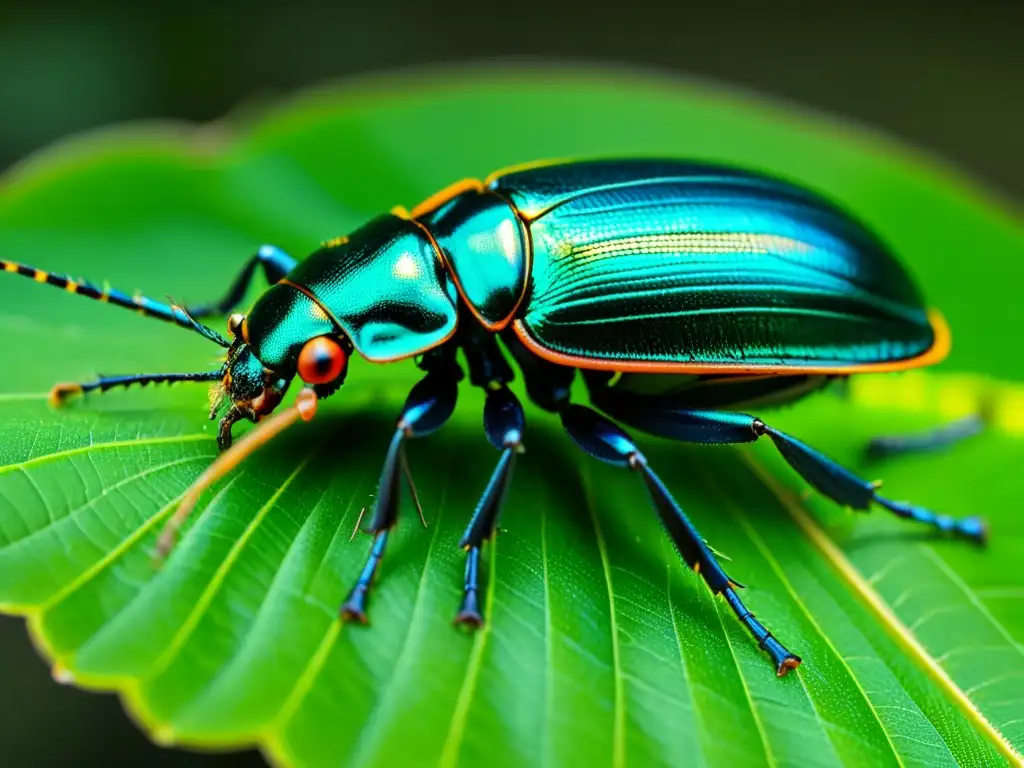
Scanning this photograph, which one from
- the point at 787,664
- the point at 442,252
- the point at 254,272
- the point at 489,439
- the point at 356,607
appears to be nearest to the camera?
the point at 356,607

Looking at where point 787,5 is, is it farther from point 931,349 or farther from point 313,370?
point 313,370

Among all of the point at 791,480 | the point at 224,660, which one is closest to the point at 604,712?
the point at 224,660

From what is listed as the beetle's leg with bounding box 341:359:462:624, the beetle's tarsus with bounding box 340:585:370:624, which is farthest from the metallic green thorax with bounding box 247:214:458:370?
the beetle's tarsus with bounding box 340:585:370:624

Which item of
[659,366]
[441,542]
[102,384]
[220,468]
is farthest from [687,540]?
[102,384]

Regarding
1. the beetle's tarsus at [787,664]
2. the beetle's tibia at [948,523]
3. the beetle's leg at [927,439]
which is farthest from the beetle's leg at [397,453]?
the beetle's leg at [927,439]

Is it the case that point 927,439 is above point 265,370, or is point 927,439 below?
above

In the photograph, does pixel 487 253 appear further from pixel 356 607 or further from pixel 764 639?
pixel 764 639
